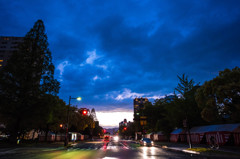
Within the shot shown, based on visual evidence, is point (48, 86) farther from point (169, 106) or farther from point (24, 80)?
point (169, 106)

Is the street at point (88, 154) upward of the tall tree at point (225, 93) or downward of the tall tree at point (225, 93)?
downward

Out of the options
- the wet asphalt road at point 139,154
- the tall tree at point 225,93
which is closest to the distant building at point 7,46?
the wet asphalt road at point 139,154


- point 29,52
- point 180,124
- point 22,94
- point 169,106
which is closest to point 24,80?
point 22,94

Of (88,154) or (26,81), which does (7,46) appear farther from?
(88,154)

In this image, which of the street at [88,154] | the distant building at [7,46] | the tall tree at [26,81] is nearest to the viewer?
the street at [88,154]

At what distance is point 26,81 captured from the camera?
2417 centimetres

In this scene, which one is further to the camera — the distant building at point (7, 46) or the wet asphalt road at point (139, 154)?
the distant building at point (7, 46)

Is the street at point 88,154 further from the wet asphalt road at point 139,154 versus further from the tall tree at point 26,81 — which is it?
the tall tree at point 26,81

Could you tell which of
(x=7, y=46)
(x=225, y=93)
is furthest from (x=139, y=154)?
(x=7, y=46)

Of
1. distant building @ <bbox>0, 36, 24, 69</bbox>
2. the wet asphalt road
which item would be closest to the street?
the wet asphalt road

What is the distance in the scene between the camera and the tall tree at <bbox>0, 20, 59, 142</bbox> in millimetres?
23047

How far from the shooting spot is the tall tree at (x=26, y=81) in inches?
907

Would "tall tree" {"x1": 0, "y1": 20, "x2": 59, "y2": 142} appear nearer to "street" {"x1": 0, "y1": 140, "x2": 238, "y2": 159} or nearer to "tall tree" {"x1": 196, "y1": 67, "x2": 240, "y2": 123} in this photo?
"street" {"x1": 0, "y1": 140, "x2": 238, "y2": 159}

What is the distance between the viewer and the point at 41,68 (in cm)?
2603
